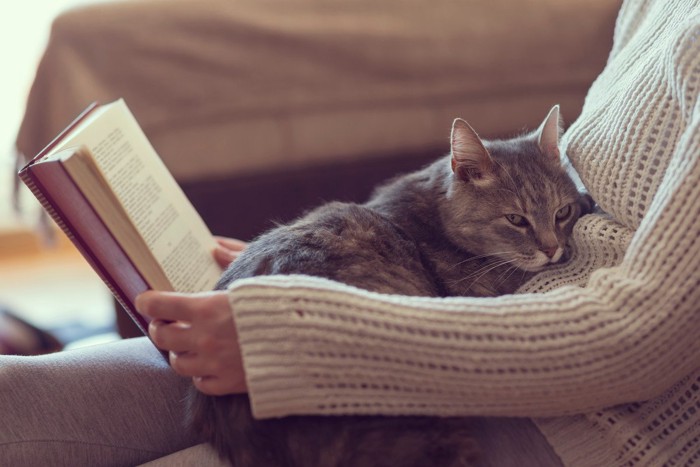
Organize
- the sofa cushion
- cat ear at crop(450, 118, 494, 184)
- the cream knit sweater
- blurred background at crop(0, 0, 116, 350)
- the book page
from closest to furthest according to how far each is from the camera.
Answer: the cream knit sweater → the book page → cat ear at crop(450, 118, 494, 184) → the sofa cushion → blurred background at crop(0, 0, 116, 350)

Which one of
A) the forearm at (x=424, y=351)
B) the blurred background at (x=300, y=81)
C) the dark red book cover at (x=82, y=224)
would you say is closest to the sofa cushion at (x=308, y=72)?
the blurred background at (x=300, y=81)

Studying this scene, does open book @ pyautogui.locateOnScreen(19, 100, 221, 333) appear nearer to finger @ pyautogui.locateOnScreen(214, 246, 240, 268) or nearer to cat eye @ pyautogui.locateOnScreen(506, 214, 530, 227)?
finger @ pyautogui.locateOnScreen(214, 246, 240, 268)

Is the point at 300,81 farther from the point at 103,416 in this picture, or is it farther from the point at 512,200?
the point at 103,416

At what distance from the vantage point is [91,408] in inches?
42.3

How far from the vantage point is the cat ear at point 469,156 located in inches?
48.5

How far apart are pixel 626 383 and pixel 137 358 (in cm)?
77

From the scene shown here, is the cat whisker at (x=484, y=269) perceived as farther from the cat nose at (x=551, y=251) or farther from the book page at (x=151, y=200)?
the book page at (x=151, y=200)

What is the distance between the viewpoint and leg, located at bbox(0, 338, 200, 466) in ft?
3.36

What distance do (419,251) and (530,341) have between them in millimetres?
419

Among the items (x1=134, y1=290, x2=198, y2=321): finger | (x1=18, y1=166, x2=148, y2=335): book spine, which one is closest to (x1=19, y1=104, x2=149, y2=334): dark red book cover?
(x1=18, y1=166, x2=148, y2=335): book spine

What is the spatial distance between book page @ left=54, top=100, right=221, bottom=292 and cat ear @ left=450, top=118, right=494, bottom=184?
513mm

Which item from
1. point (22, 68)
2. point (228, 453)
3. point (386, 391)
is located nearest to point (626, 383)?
point (386, 391)

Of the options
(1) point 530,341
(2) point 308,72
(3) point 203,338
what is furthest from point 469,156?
(2) point 308,72

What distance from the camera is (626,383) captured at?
2.91 ft
